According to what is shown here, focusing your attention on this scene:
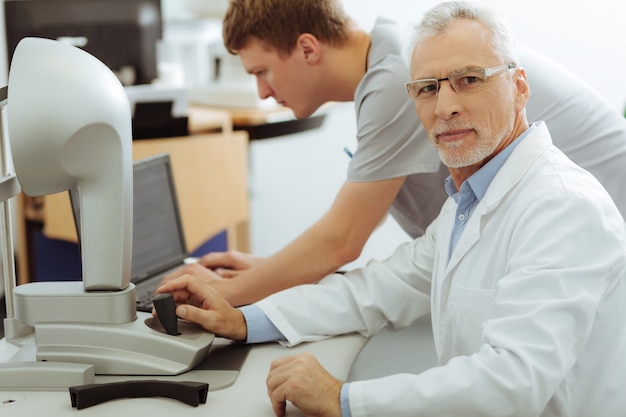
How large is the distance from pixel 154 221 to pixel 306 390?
0.83 meters

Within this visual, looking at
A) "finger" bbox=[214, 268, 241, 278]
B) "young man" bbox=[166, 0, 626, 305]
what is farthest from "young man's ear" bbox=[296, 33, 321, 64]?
"finger" bbox=[214, 268, 241, 278]

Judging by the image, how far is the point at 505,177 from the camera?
1298 millimetres

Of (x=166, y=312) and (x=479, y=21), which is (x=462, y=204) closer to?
(x=479, y=21)

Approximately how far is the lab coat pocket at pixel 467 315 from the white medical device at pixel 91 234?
37 cm

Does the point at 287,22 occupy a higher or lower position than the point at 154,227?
higher

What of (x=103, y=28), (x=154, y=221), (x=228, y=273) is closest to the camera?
(x=228, y=273)

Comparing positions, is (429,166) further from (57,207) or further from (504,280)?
(57,207)

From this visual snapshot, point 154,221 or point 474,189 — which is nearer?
point 474,189

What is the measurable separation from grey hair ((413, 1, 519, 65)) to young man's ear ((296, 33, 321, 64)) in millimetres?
564

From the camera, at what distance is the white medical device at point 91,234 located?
1.17 m

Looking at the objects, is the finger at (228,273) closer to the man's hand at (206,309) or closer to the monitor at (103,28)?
the man's hand at (206,309)

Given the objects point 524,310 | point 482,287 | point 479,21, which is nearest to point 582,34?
point 479,21

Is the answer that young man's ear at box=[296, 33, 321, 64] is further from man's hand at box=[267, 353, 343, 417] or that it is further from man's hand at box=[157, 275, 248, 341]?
man's hand at box=[267, 353, 343, 417]

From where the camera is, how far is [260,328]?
1.43 m
